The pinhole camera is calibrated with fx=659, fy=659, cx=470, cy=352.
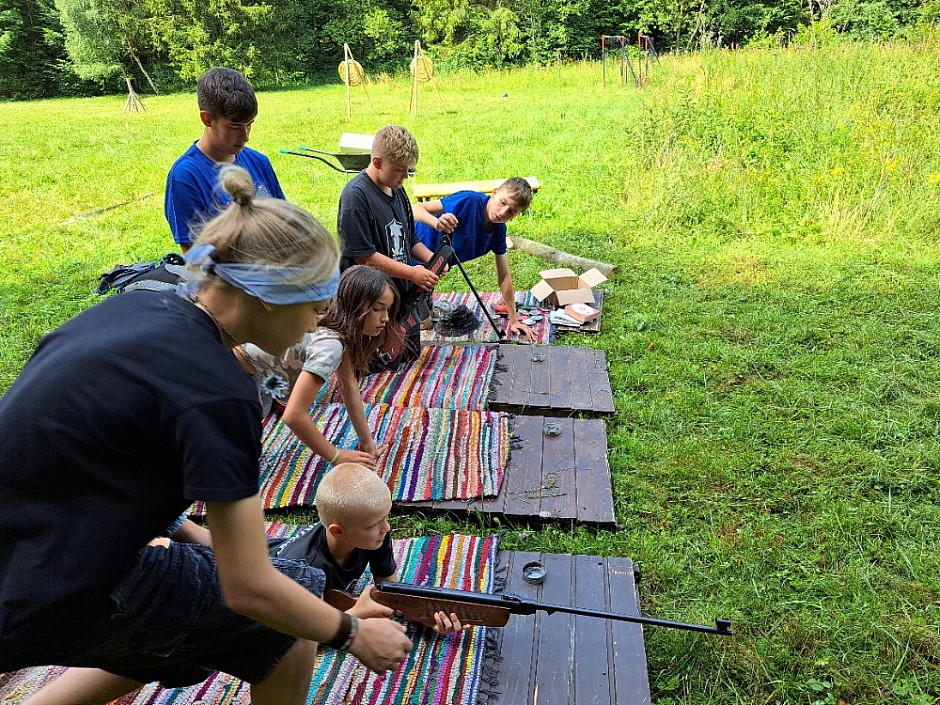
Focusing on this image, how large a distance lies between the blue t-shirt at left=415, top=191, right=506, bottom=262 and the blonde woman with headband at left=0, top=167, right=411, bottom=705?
3.31 m

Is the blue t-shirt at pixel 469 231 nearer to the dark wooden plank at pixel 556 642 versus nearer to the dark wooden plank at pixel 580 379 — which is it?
the dark wooden plank at pixel 580 379

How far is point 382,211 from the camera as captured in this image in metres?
3.74

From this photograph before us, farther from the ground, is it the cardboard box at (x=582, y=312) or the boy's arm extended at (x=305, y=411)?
the boy's arm extended at (x=305, y=411)

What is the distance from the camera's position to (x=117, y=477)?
118 cm

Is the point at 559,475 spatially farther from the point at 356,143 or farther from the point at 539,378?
the point at 356,143

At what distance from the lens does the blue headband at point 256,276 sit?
1.21 m

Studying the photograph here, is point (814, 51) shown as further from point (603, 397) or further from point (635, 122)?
point (603, 397)

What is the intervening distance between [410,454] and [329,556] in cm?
120

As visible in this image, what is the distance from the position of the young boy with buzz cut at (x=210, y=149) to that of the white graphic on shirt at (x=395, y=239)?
0.83 meters

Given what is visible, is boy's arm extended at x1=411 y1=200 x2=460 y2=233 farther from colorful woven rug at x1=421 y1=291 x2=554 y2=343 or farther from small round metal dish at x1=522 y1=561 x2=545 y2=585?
small round metal dish at x1=522 y1=561 x2=545 y2=585

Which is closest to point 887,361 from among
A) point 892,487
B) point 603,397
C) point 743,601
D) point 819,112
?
point 892,487

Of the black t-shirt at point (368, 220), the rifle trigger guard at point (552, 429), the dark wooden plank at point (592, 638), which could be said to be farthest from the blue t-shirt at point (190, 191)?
the dark wooden plank at point (592, 638)

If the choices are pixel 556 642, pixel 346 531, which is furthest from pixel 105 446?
pixel 556 642

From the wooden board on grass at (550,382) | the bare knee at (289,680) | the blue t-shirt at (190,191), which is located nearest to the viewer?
the bare knee at (289,680)
